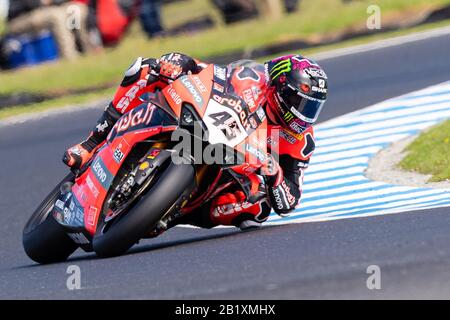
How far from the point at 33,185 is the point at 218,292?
22.1ft

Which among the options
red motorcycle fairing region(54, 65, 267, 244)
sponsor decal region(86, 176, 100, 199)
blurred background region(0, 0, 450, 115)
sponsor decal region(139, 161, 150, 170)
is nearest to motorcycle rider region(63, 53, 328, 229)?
red motorcycle fairing region(54, 65, 267, 244)

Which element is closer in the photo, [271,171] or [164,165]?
[164,165]

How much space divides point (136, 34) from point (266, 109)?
15.3m

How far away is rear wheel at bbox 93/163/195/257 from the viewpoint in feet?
24.2

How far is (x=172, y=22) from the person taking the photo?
24.5 metres

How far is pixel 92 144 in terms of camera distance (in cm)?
852

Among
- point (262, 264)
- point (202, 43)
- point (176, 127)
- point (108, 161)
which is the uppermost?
point (202, 43)

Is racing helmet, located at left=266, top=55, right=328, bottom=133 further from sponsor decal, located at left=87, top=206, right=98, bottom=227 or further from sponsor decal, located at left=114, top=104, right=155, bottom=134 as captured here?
sponsor decal, located at left=87, top=206, right=98, bottom=227

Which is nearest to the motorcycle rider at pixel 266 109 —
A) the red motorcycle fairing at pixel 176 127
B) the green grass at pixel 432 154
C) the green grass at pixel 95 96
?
the red motorcycle fairing at pixel 176 127

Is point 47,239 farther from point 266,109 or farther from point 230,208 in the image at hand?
point 266,109

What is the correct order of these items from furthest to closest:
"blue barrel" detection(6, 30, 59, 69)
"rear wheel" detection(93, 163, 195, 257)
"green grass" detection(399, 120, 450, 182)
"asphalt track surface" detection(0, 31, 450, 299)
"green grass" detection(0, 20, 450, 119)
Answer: "blue barrel" detection(6, 30, 59, 69) < "green grass" detection(0, 20, 450, 119) < "green grass" detection(399, 120, 450, 182) < "rear wheel" detection(93, 163, 195, 257) < "asphalt track surface" detection(0, 31, 450, 299)

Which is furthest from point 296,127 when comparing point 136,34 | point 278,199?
point 136,34
